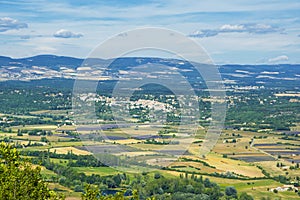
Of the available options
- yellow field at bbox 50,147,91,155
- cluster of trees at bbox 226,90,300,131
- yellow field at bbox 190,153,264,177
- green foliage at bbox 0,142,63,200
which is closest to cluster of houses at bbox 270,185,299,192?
yellow field at bbox 190,153,264,177

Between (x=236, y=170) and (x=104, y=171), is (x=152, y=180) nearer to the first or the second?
(x=104, y=171)

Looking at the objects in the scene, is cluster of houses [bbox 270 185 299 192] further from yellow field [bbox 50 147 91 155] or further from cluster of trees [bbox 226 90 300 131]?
cluster of trees [bbox 226 90 300 131]

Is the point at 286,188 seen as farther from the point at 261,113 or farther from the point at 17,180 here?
the point at 261,113

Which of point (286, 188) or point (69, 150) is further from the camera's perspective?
point (69, 150)

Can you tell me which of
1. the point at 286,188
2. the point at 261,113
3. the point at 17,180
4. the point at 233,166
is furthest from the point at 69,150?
the point at 261,113

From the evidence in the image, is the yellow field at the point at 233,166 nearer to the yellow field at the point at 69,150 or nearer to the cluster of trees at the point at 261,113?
the yellow field at the point at 69,150

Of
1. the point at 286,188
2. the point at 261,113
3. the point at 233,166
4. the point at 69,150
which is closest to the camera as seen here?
the point at 286,188

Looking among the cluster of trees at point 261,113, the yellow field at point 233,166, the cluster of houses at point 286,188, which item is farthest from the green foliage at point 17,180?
the cluster of trees at point 261,113

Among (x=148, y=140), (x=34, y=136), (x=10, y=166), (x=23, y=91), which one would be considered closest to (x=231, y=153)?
(x=148, y=140)
